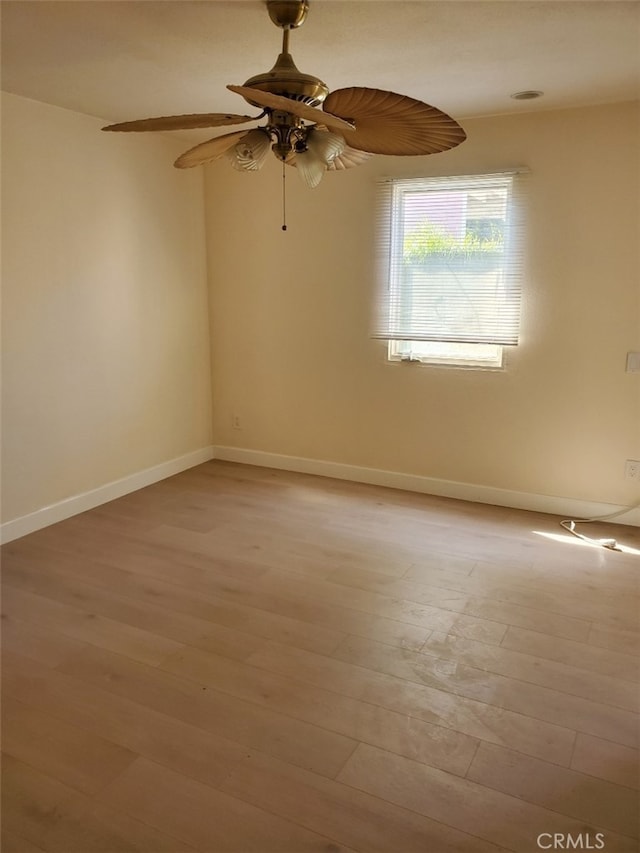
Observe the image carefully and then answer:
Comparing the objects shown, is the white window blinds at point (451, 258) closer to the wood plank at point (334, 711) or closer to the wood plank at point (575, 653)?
the wood plank at point (575, 653)

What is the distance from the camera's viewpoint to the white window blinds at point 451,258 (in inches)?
147

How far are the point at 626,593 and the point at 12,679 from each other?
8.61 feet

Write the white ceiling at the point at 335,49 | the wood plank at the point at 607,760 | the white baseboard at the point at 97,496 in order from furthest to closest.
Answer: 1. the white baseboard at the point at 97,496
2. the white ceiling at the point at 335,49
3. the wood plank at the point at 607,760

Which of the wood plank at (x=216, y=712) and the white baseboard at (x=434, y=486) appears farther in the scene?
the white baseboard at (x=434, y=486)

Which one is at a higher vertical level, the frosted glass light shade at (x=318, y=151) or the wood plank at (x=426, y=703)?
the frosted glass light shade at (x=318, y=151)

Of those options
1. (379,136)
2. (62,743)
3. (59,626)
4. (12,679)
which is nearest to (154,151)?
(379,136)

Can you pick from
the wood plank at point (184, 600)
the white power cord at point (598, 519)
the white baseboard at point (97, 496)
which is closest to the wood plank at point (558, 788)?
the wood plank at point (184, 600)

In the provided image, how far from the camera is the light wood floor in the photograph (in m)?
1.70

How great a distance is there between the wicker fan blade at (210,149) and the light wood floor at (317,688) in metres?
1.86

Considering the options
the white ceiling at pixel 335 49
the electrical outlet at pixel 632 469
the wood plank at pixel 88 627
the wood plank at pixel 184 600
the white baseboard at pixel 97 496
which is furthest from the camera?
the electrical outlet at pixel 632 469

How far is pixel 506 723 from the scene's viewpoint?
2.06m

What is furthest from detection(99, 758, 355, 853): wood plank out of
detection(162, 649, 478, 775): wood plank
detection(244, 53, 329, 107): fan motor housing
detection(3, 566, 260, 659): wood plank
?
detection(244, 53, 329, 107): fan motor housing

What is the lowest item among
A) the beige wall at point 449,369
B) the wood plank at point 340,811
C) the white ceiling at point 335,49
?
the wood plank at point 340,811

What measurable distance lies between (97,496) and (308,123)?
2.76 metres
